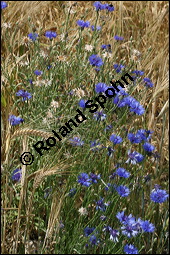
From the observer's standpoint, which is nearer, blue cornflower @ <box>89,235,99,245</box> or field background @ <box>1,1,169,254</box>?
blue cornflower @ <box>89,235,99,245</box>

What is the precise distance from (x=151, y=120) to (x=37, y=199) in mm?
732

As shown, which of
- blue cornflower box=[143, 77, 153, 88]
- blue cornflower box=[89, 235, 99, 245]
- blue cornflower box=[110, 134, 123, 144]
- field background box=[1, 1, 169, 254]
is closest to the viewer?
blue cornflower box=[89, 235, 99, 245]

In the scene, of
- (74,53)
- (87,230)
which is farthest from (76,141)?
(74,53)

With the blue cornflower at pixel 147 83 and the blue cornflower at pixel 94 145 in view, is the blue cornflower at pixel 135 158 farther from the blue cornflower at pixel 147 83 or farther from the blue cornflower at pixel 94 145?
the blue cornflower at pixel 147 83

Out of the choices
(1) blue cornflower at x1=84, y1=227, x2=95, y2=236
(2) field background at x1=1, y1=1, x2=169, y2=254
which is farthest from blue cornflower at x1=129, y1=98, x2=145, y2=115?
(1) blue cornflower at x1=84, y1=227, x2=95, y2=236

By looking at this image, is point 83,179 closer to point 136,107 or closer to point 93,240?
point 93,240

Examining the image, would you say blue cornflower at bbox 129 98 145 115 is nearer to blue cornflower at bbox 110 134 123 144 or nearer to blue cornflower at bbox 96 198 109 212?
blue cornflower at bbox 110 134 123 144

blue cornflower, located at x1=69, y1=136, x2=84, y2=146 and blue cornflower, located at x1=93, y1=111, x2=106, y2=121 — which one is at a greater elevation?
blue cornflower, located at x1=93, y1=111, x2=106, y2=121

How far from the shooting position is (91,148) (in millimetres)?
1776

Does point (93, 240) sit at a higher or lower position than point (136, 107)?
lower

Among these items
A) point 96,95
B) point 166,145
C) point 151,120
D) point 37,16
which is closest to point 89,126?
point 96,95

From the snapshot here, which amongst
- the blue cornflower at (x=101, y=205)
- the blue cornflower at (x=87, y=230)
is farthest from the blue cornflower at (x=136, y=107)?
the blue cornflower at (x=87, y=230)

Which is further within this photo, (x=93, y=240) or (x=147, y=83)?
(x=147, y=83)

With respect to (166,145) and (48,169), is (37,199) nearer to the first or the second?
(48,169)
